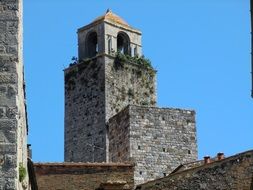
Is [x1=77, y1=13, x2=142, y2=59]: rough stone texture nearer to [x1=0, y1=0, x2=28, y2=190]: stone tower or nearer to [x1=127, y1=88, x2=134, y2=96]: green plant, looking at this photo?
[x1=127, y1=88, x2=134, y2=96]: green plant

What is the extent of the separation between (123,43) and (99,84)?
11.7ft

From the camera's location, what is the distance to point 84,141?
4578 centimetres

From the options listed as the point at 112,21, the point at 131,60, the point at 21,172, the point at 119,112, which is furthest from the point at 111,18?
the point at 21,172

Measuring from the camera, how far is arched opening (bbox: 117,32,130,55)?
4934 centimetres

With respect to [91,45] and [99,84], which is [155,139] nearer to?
[99,84]

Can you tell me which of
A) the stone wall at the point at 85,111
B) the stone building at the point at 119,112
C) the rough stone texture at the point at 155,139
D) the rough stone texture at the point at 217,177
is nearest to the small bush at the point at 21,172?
the rough stone texture at the point at 217,177

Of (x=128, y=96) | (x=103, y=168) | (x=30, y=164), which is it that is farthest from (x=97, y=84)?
(x=30, y=164)

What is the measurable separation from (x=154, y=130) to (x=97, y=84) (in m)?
5.79

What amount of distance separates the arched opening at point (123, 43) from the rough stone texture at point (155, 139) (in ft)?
22.9

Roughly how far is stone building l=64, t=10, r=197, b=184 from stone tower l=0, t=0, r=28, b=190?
73.2 feet

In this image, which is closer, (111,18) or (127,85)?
(127,85)

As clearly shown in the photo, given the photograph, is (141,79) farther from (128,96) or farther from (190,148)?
(190,148)

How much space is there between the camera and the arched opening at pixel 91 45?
49.1m

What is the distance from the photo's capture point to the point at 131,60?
48.2 metres
